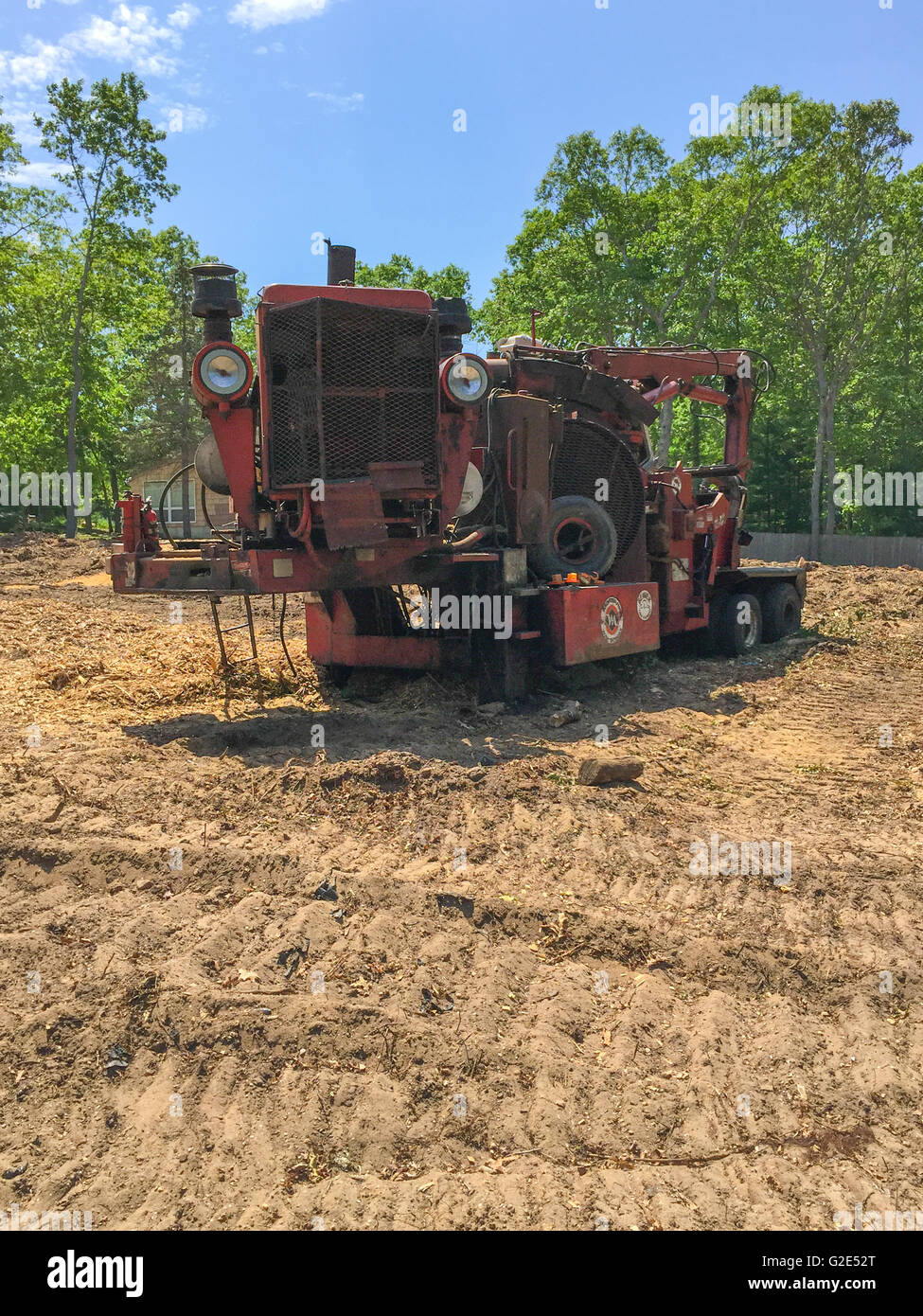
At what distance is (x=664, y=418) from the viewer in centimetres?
2964

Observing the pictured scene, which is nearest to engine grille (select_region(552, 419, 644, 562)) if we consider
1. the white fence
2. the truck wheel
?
the truck wheel

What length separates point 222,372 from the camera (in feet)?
24.5

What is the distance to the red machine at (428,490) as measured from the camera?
7531mm

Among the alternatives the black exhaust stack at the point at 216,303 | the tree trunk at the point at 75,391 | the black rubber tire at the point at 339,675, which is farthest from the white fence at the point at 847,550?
the black exhaust stack at the point at 216,303

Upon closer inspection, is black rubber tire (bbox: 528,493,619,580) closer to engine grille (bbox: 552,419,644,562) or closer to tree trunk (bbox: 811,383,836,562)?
engine grille (bbox: 552,419,644,562)

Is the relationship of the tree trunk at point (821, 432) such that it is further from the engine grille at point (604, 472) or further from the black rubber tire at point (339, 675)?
the black rubber tire at point (339, 675)

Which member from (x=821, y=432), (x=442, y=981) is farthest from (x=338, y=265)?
(x=821, y=432)

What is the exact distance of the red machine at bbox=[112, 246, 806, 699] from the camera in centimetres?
753

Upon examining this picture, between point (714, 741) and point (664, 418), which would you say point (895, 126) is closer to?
point (664, 418)

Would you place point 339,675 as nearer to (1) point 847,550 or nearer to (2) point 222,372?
(2) point 222,372

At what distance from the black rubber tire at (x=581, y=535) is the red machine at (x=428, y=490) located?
2 centimetres

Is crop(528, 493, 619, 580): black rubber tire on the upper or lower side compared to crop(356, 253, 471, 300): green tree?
lower

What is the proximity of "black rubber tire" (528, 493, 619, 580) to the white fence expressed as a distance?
22930 mm
